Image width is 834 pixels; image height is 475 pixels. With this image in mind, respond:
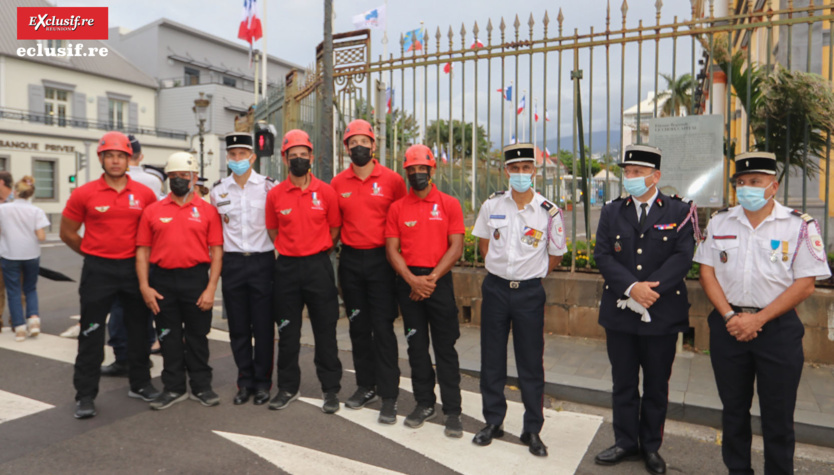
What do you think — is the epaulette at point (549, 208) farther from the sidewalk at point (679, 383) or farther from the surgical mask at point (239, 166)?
the surgical mask at point (239, 166)

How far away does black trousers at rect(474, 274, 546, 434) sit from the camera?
12.9ft

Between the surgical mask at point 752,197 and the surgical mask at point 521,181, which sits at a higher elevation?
the surgical mask at point 521,181

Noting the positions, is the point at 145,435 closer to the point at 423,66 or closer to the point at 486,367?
the point at 486,367

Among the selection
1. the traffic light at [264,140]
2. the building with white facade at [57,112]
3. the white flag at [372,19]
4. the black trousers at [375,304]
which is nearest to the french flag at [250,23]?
the white flag at [372,19]

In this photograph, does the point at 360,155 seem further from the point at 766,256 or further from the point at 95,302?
the point at 766,256

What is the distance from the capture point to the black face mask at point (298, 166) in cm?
462

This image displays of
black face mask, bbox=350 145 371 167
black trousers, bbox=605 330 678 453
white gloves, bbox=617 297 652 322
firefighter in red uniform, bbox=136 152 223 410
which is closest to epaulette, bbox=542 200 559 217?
white gloves, bbox=617 297 652 322

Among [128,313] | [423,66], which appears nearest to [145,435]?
[128,313]

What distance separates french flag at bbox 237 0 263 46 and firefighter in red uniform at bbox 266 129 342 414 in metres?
18.1

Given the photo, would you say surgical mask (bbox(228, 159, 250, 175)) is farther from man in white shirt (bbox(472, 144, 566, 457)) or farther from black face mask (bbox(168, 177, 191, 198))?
man in white shirt (bbox(472, 144, 566, 457))

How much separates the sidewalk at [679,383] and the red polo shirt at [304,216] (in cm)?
205

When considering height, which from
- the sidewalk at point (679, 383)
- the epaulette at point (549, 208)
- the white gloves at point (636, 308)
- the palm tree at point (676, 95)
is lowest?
the sidewalk at point (679, 383)

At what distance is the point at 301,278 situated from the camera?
15.2 ft

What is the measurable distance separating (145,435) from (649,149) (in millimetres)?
3904
